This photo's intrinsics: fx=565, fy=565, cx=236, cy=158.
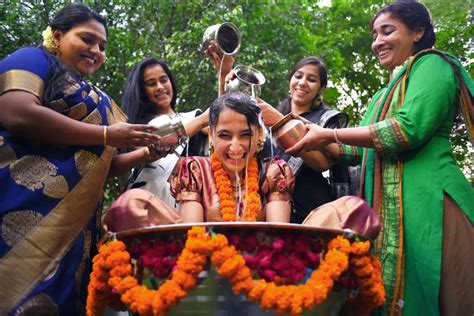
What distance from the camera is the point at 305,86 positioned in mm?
3482

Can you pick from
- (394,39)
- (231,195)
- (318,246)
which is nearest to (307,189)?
(231,195)

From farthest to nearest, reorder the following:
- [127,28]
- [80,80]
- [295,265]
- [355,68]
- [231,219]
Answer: [355,68] < [127,28] < [80,80] < [231,219] < [295,265]

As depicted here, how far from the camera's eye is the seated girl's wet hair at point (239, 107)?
8.39ft

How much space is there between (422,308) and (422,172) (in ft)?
1.97

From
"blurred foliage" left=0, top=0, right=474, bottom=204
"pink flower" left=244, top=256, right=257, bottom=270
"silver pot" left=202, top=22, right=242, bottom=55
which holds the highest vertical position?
"blurred foliage" left=0, top=0, right=474, bottom=204

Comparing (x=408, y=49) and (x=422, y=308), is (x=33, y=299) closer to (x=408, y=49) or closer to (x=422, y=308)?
(x=422, y=308)

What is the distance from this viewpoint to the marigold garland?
2475mm

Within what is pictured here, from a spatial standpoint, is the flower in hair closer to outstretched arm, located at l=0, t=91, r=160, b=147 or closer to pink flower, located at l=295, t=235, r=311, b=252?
outstretched arm, located at l=0, t=91, r=160, b=147

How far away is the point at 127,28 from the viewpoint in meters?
8.66

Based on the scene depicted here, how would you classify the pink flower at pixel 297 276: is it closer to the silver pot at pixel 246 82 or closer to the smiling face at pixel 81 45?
the silver pot at pixel 246 82

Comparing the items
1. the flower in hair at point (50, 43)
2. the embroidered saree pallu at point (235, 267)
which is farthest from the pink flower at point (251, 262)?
the flower in hair at point (50, 43)

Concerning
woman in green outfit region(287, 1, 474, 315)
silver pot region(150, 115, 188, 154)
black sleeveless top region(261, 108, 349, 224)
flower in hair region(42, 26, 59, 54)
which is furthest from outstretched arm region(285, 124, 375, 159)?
flower in hair region(42, 26, 59, 54)

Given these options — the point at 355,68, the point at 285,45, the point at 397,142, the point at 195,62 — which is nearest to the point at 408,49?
the point at 397,142

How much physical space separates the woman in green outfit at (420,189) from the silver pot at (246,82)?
0.38m
